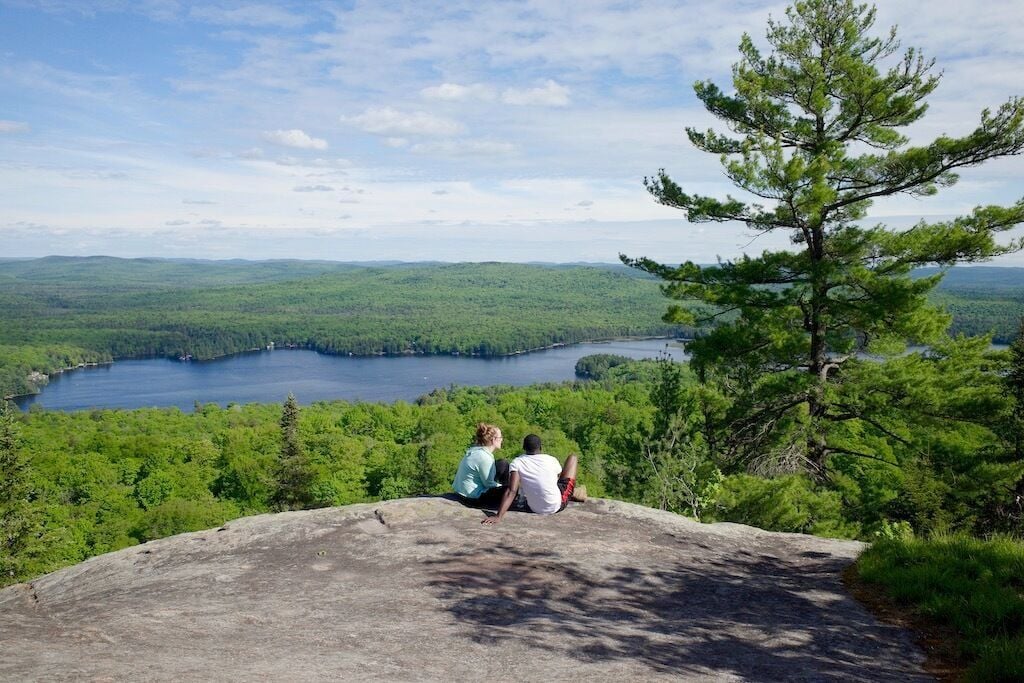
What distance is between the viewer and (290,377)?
137375mm

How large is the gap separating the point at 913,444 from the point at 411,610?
11189mm

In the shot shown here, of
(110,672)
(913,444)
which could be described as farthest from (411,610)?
(913,444)

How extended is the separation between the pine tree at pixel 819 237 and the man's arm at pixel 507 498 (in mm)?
6838

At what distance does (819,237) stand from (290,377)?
135439 mm

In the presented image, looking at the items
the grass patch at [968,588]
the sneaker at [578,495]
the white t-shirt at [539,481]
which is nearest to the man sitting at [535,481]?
the white t-shirt at [539,481]

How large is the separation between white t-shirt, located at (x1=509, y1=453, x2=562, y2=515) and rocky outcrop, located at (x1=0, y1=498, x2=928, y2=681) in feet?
0.75

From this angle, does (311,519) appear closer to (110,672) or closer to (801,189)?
(110,672)

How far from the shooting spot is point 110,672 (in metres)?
4.20

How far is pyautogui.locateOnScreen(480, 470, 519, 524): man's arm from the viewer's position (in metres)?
7.78

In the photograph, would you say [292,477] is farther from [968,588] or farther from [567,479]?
[968,588]

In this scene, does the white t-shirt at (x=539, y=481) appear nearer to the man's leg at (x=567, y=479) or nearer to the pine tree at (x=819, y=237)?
the man's leg at (x=567, y=479)

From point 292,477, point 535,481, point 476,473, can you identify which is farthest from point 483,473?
point 292,477

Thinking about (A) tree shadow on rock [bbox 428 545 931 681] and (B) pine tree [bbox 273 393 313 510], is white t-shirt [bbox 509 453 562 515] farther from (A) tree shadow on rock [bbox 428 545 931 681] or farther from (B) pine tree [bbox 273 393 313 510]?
(B) pine tree [bbox 273 393 313 510]

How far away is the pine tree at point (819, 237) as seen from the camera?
38.5ft
